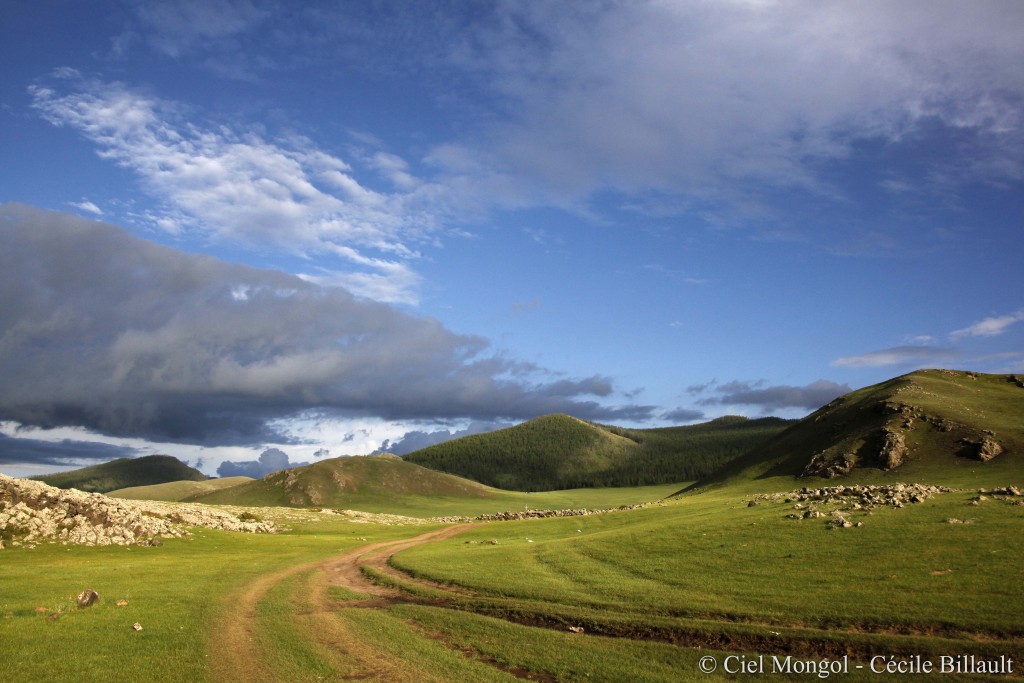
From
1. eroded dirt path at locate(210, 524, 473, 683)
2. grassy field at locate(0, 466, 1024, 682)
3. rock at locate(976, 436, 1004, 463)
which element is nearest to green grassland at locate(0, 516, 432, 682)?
grassy field at locate(0, 466, 1024, 682)

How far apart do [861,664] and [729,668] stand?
471cm

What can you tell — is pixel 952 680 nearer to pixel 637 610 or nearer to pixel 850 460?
pixel 637 610

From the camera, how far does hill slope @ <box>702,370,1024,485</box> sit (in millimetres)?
69250

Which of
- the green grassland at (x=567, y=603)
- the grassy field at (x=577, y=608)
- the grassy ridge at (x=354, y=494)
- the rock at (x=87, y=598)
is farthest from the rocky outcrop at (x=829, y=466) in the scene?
the grassy ridge at (x=354, y=494)

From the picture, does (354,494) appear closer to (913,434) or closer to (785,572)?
(913,434)

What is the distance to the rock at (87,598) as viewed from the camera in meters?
29.1

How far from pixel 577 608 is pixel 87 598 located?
81.6 ft

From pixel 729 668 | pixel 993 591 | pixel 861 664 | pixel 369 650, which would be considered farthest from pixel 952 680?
pixel 369 650

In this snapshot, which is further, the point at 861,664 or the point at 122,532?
the point at 122,532

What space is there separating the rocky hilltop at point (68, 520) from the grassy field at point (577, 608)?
35.6ft

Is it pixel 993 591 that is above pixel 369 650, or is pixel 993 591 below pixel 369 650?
above

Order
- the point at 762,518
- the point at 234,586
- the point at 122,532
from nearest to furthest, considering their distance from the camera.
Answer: the point at 234,586 → the point at 762,518 → the point at 122,532

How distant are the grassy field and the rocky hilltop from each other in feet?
35.6

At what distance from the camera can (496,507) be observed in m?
180
